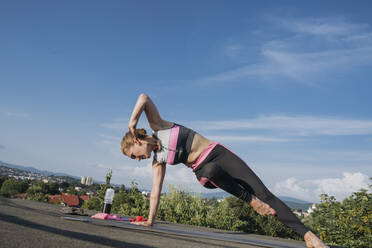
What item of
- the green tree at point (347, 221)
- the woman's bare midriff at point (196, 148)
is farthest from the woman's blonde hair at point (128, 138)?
the green tree at point (347, 221)

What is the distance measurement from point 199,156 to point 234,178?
1.36 feet

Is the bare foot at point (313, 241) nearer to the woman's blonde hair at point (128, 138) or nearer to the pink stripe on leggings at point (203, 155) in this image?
the pink stripe on leggings at point (203, 155)

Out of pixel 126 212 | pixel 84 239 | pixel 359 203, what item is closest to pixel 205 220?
pixel 126 212

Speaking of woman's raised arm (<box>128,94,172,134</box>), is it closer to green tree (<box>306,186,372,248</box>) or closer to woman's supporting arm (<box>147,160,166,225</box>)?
woman's supporting arm (<box>147,160,166,225</box>)

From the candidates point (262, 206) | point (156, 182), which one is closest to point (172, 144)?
point (156, 182)

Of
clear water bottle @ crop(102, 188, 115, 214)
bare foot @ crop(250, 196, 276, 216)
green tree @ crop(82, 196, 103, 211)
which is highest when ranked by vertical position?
bare foot @ crop(250, 196, 276, 216)

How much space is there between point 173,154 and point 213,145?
0.42m

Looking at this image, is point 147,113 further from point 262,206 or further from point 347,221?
point 347,221

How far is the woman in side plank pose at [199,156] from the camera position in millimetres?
3125

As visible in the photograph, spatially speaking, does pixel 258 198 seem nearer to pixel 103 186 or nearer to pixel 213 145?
pixel 213 145

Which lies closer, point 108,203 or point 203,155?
point 203,155

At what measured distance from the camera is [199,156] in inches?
127

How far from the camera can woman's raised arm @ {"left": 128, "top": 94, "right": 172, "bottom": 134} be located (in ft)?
10.2

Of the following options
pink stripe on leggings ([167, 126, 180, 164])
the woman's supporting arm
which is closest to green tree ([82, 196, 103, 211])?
the woman's supporting arm
